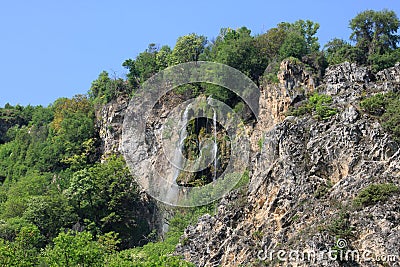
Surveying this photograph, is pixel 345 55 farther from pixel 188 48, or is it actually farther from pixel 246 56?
pixel 188 48

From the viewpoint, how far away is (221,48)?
156ft

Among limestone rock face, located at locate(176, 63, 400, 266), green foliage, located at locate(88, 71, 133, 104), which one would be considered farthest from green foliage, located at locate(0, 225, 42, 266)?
green foliage, located at locate(88, 71, 133, 104)

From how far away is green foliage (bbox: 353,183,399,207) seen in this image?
28500 millimetres

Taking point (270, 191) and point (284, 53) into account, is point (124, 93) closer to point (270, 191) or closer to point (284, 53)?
point (284, 53)

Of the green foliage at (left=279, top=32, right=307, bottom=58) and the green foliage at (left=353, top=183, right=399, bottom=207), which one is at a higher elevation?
the green foliage at (left=279, top=32, right=307, bottom=58)

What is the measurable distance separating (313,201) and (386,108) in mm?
5700

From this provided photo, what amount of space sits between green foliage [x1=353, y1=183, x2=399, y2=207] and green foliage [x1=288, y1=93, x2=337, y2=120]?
18.5 ft

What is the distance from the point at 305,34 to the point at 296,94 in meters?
10.3

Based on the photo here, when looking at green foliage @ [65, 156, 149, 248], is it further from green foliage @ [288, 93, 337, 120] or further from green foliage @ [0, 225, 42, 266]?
green foliage @ [0, 225, 42, 266]

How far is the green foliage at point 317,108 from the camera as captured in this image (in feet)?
112

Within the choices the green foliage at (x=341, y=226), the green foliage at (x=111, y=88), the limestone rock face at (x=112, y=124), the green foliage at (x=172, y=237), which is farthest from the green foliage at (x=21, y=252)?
the green foliage at (x=111, y=88)

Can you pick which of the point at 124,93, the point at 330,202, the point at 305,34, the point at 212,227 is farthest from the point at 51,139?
the point at 330,202

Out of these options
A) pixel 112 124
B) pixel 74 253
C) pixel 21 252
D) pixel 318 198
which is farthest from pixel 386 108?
pixel 112 124

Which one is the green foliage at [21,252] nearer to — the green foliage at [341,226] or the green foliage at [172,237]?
the green foliage at [172,237]
